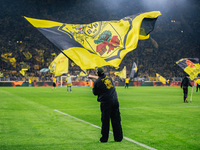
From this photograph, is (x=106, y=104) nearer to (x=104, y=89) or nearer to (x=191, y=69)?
(x=104, y=89)

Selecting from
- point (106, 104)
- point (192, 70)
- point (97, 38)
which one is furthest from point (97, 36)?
point (192, 70)

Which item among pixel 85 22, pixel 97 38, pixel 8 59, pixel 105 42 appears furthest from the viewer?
pixel 85 22

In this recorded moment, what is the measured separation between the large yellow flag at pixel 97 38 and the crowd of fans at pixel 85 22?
50.5m

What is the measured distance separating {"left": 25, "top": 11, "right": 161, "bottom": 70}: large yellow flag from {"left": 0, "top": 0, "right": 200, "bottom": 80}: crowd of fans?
50506 millimetres

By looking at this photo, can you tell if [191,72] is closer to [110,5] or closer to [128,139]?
[128,139]

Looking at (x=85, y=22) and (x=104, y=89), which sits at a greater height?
(x=85, y=22)

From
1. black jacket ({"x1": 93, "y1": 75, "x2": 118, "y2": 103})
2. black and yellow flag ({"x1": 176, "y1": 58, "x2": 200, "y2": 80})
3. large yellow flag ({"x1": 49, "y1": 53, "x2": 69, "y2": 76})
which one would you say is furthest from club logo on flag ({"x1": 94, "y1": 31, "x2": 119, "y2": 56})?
large yellow flag ({"x1": 49, "y1": 53, "x2": 69, "y2": 76})

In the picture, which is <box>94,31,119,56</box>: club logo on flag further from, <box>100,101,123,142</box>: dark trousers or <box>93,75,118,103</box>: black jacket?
<box>100,101,123,142</box>: dark trousers

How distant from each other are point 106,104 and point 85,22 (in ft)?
233

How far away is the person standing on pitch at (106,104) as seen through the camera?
7.20 metres

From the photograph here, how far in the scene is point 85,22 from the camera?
76.6 meters

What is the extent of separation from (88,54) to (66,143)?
680 centimetres

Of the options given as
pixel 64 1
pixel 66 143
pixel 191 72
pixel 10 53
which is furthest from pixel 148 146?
pixel 64 1

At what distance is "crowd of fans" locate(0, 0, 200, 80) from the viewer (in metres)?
69.5
